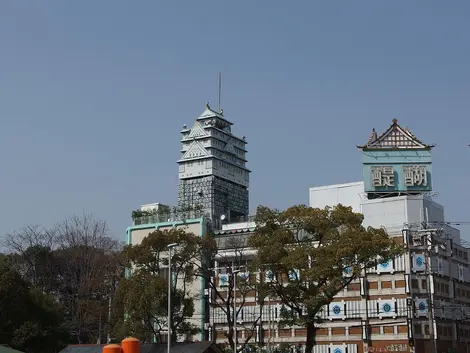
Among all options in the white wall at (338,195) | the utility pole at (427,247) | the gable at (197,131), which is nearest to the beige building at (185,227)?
the white wall at (338,195)

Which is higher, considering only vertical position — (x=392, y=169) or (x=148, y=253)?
(x=392, y=169)

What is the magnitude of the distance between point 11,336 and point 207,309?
805 inches

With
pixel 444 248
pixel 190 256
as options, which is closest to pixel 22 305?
pixel 190 256

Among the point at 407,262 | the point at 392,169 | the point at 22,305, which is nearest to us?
the point at 22,305

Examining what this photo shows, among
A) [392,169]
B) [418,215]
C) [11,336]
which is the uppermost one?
[392,169]

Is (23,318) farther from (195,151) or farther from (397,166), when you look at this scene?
(195,151)

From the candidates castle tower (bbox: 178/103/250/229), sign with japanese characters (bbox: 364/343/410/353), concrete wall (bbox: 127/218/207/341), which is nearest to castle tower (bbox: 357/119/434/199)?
sign with japanese characters (bbox: 364/343/410/353)

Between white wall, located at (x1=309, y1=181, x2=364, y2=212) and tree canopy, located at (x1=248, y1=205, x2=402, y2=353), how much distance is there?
2255 cm

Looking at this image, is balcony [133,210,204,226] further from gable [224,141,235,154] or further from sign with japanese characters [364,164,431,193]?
gable [224,141,235,154]

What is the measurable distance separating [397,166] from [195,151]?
43.7 meters

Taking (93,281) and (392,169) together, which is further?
(93,281)

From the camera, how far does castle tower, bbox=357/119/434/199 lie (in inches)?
2384

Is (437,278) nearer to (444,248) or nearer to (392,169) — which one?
(444,248)

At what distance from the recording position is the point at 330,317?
57406 millimetres
